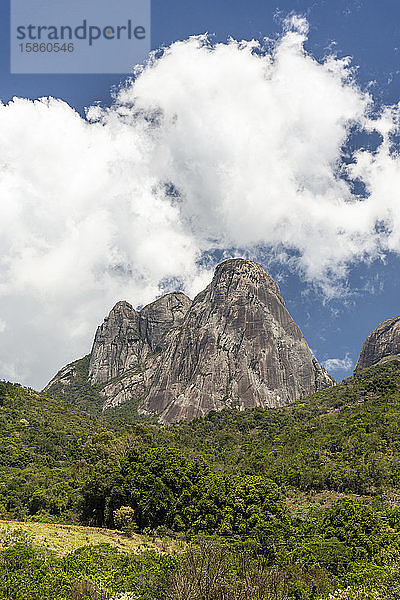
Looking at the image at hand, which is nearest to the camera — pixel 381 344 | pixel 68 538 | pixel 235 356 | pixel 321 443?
pixel 68 538

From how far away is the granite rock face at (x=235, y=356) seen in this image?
Answer: 158 metres

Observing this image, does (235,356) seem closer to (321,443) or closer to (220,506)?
(321,443)

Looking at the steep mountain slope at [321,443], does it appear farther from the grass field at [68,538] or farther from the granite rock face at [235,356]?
the granite rock face at [235,356]

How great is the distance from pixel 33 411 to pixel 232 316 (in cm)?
9598

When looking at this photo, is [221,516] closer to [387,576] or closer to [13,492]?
[387,576]

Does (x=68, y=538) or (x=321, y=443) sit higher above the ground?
(x=321, y=443)

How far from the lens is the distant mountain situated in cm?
15838

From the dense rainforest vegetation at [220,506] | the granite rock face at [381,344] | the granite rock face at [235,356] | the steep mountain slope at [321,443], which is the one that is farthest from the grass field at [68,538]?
the granite rock face at [381,344]

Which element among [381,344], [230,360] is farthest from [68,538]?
[381,344]

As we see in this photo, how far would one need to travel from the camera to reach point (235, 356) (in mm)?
167000

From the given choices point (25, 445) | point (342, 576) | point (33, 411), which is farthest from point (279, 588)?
point (33, 411)

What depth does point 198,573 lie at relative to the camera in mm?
15969

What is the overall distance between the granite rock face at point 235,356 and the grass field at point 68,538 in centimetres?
11919

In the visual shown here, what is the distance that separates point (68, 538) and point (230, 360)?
138393mm
